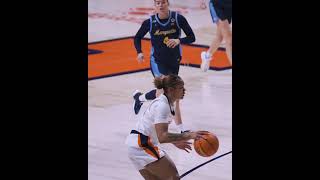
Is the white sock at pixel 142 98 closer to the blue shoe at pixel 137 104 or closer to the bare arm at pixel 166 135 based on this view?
the blue shoe at pixel 137 104

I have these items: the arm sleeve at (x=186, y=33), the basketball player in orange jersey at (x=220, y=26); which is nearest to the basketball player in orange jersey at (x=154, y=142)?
the arm sleeve at (x=186, y=33)

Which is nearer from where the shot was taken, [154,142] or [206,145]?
[154,142]

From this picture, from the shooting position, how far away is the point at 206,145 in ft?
26.9

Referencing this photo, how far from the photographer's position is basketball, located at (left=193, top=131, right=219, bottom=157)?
8203 millimetres

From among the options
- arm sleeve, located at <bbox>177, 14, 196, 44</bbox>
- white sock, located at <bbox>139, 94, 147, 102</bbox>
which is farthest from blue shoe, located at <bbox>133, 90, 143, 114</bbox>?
arm sleeve, located at <bbox>177, 14, 196, 44</bbox>

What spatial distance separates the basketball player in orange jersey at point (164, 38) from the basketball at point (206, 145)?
91cm

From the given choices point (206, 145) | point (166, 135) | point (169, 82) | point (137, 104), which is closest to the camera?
point (166, 135)

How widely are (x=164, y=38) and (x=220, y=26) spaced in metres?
1.95

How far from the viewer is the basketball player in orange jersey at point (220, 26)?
10336 mm

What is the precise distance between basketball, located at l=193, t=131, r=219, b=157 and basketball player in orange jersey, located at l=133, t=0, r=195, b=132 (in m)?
0.91

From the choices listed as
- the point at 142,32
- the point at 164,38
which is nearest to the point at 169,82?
the point at 164,38

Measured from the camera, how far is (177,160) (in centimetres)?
897

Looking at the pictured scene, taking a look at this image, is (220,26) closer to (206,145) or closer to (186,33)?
(186,33)

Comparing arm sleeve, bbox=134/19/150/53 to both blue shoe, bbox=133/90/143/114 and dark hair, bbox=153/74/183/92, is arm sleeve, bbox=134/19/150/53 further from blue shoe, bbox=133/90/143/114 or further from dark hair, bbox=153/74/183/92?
dark hair, bbox=153/74/183/92
